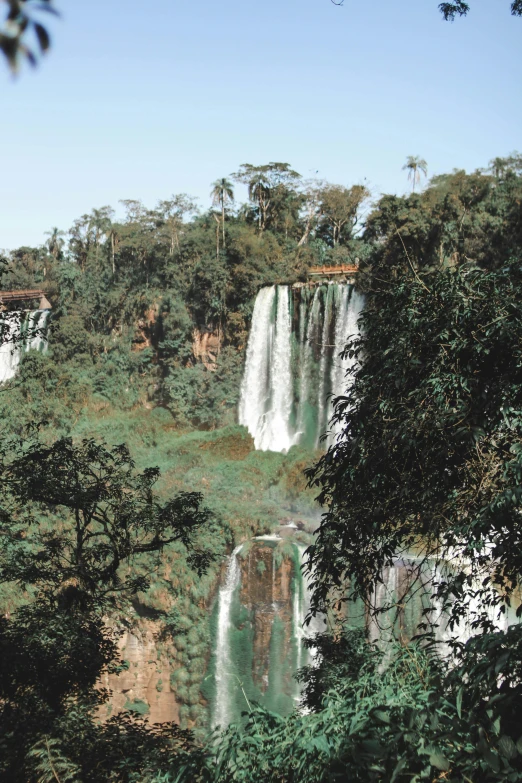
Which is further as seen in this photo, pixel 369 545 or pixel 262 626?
pixel 262 626

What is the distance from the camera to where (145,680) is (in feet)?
61.2

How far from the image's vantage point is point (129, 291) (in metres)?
37.9

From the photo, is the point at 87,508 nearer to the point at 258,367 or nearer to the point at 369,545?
the point at 369,545

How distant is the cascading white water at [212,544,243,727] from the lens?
60.0 feet

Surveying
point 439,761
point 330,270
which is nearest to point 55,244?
point 330,270

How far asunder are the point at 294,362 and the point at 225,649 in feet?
39.8

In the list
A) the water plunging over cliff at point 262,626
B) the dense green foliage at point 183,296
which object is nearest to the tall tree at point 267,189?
the dense green foliage at point 183,296

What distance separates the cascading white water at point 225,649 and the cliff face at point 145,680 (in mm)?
980

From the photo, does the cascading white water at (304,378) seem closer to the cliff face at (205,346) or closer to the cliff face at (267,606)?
the cliff face at (205,346)

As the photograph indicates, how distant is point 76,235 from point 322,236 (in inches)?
588

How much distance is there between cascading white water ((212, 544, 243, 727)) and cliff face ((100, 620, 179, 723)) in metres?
0.98

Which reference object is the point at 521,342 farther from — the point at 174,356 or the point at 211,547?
the point at 174,356

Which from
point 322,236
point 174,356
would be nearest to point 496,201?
point 322,236

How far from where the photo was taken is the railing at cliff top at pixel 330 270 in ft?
97.2
